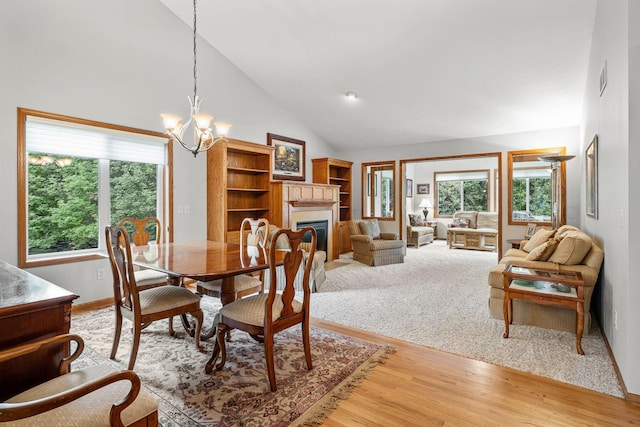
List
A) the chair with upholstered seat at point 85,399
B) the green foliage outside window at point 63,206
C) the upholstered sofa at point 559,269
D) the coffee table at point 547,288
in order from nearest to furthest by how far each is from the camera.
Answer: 1. the chair with upholstered seat at point 85,399
2. the coffee table at point 547,288
3. the upholstered sofa at point 559,269
4. the green foliage outside window at point 63,206

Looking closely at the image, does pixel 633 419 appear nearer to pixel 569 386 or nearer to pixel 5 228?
pixel 569 386

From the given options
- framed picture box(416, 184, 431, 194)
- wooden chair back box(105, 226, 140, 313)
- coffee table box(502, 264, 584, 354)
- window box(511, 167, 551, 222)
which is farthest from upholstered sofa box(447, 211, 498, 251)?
wooden chair back box(105, 226, 140, 313)

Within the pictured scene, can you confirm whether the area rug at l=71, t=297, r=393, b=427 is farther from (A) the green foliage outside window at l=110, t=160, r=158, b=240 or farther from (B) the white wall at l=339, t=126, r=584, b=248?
(B) the white wall at l=339, t=126, r=584, b=248

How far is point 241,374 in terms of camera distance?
2.28m

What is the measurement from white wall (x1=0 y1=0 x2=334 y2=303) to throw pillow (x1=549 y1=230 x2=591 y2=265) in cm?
440

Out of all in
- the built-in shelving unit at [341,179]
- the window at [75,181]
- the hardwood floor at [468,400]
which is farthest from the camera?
the built-in shelving unit at [341,179]

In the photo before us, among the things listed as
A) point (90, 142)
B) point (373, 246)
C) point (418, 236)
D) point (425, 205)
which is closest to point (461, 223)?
point (418, 236)

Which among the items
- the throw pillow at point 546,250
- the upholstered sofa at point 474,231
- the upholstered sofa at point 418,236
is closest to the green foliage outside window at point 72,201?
the throw pillow at point 546,250

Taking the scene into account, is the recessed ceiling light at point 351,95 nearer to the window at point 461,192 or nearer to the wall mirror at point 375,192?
the wall mirror at point 375,192

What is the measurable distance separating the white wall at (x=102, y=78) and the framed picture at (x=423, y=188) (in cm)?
733

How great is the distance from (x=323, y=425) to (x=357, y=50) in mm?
4261

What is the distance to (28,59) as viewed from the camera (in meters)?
3.22

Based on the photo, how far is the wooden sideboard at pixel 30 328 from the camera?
4.06ft

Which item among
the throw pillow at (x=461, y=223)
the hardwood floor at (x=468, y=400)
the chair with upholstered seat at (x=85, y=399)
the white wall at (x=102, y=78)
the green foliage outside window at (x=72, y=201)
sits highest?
the white wall at (x=102, y=78)
